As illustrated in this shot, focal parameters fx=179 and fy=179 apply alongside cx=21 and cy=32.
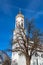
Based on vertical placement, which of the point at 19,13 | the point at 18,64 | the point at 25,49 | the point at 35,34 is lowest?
the point at 18,64

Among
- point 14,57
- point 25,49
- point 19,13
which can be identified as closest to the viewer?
point 25,49

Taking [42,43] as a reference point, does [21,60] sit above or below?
below

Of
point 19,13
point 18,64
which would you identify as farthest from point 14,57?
point 19,13

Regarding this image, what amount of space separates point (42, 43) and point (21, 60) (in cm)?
3558

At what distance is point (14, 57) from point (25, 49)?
40380 millimetres

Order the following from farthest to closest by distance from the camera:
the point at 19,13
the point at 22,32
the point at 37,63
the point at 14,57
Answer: the point at 19,13 < the point at 14,57 < the point at 37,63 < the point at 22,32

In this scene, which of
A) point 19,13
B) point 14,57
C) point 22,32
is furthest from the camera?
point 19,13

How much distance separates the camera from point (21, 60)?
203ft

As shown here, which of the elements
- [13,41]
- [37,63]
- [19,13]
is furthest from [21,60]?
[13,41]

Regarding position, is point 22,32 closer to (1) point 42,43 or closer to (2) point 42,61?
(1) point 42,43

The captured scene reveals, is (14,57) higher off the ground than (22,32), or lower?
lower

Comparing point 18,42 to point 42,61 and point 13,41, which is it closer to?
point 13,41

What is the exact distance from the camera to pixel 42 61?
63.1 m

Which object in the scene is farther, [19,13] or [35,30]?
[19,13]
